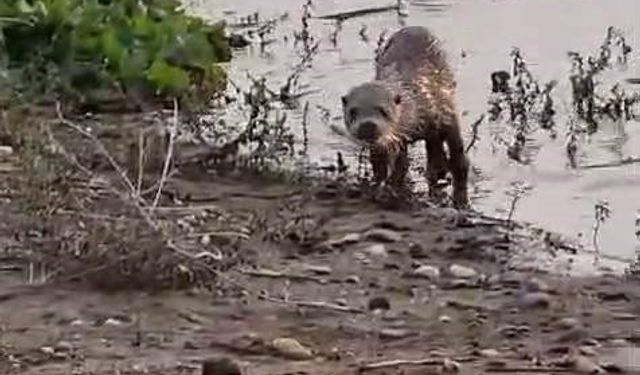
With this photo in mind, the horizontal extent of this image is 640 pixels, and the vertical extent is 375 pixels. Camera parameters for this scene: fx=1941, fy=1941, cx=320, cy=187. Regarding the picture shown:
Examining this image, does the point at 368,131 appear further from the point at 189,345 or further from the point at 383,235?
the point at 189,345

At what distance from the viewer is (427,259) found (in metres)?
7.15

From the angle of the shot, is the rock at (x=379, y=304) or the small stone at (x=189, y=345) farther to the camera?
the rock at (x=379, y=304)

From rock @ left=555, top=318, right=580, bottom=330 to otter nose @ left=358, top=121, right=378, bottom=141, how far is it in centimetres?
207

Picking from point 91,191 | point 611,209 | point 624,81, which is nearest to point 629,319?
point 611,209

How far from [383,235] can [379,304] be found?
1029 millimetres

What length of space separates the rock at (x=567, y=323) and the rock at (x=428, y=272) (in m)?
0.67

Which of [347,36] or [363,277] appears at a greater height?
[347,36]

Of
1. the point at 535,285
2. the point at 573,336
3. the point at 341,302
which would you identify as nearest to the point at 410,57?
the point at 535,285

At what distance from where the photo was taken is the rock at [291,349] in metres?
5.85

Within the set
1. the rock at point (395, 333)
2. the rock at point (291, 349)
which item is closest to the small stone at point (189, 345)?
the rock at point (291, 349)

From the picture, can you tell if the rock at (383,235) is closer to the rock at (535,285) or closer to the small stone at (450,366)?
the rock at (535,285)

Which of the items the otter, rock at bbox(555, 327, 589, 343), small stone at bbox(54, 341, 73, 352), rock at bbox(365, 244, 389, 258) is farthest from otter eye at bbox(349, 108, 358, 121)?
small stone at bbox(54, 341, 73, 352)

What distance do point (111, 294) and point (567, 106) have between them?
3.81m

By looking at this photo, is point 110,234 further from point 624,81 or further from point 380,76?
point 624,81
